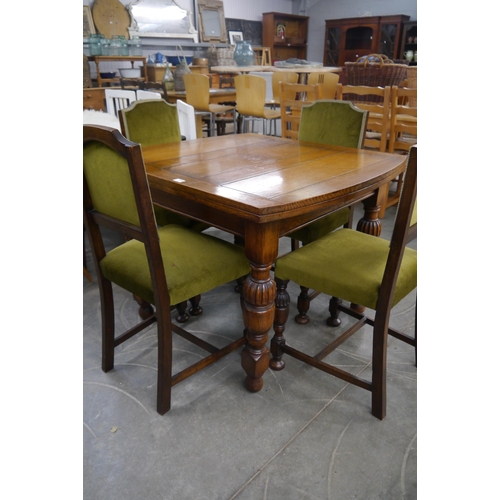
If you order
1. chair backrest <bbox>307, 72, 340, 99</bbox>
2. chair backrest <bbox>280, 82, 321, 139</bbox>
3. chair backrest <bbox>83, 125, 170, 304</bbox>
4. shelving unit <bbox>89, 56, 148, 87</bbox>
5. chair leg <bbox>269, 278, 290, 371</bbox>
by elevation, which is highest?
shelving unit <bbox>89, 56, 148, 87</bbox>

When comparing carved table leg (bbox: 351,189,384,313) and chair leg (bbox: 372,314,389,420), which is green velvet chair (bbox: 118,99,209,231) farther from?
chair leg (bbox: 372,314,389,420)

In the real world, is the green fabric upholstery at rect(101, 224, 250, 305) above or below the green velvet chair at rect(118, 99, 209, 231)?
below

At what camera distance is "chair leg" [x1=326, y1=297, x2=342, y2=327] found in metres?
1.94

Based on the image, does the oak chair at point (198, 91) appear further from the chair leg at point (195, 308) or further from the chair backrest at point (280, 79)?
the chair leg at point (195, 308)

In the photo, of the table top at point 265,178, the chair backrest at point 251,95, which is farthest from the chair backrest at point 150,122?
the chair backrest at point 251,95

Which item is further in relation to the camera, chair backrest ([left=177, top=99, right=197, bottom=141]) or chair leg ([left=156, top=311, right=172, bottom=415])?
chair backrest ([left=177, top=99, right=197, bottom=141])

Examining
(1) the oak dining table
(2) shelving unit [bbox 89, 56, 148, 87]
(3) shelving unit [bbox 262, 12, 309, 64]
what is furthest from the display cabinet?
(1) the oak dining table

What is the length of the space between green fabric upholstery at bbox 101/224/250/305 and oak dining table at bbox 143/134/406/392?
102 mm

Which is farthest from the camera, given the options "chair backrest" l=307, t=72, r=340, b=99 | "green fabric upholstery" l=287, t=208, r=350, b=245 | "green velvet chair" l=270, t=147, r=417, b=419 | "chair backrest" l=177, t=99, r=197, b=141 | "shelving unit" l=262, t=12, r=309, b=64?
"shelving unit" l=262, t=12, r=309, b=64

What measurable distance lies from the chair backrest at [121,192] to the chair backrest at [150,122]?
86cm

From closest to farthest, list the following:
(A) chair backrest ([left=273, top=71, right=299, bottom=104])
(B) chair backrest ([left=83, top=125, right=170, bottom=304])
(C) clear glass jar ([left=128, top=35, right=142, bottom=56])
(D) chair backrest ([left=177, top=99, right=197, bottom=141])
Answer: (B) chair backrest ([left=83, top=125, right=170, bottom=304]) < (D) chair backrest ([left=177, top=99, right=197, bottom=141]) < (A) chair backrest ([left=273, top=71, right=299, bottom=104]) < (C) clear glass jar ([left=128, top=35, right=142, bottom=56])

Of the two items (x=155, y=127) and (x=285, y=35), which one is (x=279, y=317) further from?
(x=285, y=35)

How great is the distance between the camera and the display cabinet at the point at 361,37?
7582 mm
